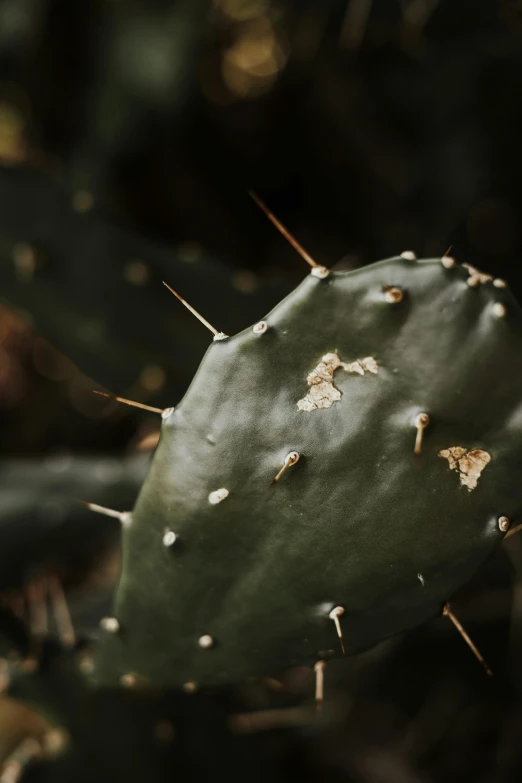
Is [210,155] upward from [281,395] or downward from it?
downward

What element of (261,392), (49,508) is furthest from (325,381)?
(49,508)

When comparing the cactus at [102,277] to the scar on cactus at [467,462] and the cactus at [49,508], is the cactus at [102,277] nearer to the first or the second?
the cactus at [49,508]

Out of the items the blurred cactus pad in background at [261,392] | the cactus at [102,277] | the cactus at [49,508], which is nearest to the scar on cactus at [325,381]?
the blurred cactus pad in background at [261,392]

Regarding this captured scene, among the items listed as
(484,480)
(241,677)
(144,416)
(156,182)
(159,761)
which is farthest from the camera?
(156,182)

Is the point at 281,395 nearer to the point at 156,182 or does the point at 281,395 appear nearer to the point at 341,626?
the point at 341,626

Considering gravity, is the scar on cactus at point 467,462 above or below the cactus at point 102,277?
below

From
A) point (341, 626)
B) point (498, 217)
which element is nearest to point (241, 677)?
point (341, 626)

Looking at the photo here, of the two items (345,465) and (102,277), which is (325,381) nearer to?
(345,465)
